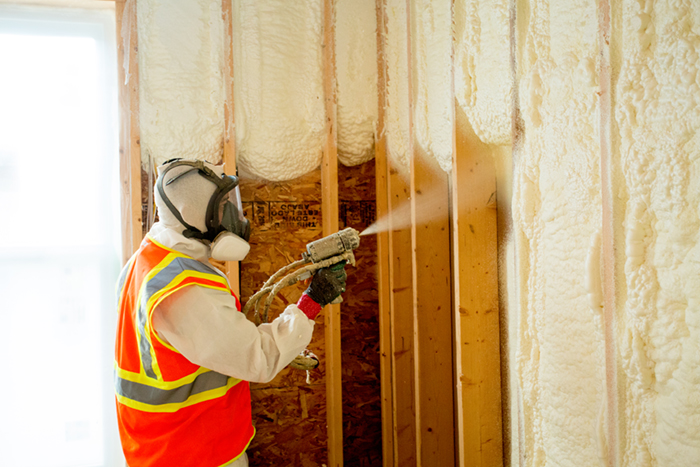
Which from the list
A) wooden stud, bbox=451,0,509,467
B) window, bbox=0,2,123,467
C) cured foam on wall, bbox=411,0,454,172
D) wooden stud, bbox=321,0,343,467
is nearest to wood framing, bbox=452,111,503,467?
wooden stud, bbox=451,0,509,467

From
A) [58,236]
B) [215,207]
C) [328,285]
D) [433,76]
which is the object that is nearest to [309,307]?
[328,285]

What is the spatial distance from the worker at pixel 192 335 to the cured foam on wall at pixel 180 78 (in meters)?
0.78

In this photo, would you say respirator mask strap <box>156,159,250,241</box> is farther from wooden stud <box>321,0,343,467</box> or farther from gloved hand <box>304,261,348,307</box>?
wooden stud <box>321,0,343,467</box>

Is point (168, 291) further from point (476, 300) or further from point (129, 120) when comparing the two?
point (129, 120)

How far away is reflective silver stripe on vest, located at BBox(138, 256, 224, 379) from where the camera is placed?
3.88 feet

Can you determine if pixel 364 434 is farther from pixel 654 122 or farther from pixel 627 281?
pixel 654 122

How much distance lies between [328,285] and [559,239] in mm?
748

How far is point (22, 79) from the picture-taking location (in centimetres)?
203

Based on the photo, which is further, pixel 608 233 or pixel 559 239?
pixel 559 239

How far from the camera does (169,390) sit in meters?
1.26

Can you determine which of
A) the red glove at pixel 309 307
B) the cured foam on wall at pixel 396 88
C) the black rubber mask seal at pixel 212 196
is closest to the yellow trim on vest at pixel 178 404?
the red glove at pixel 309 307

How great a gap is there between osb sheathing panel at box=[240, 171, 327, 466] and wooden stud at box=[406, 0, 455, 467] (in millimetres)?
687

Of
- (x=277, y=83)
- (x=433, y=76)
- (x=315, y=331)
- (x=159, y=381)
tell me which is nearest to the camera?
(x=159, y=381)

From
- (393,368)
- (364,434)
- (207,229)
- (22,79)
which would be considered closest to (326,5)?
(207,229)
